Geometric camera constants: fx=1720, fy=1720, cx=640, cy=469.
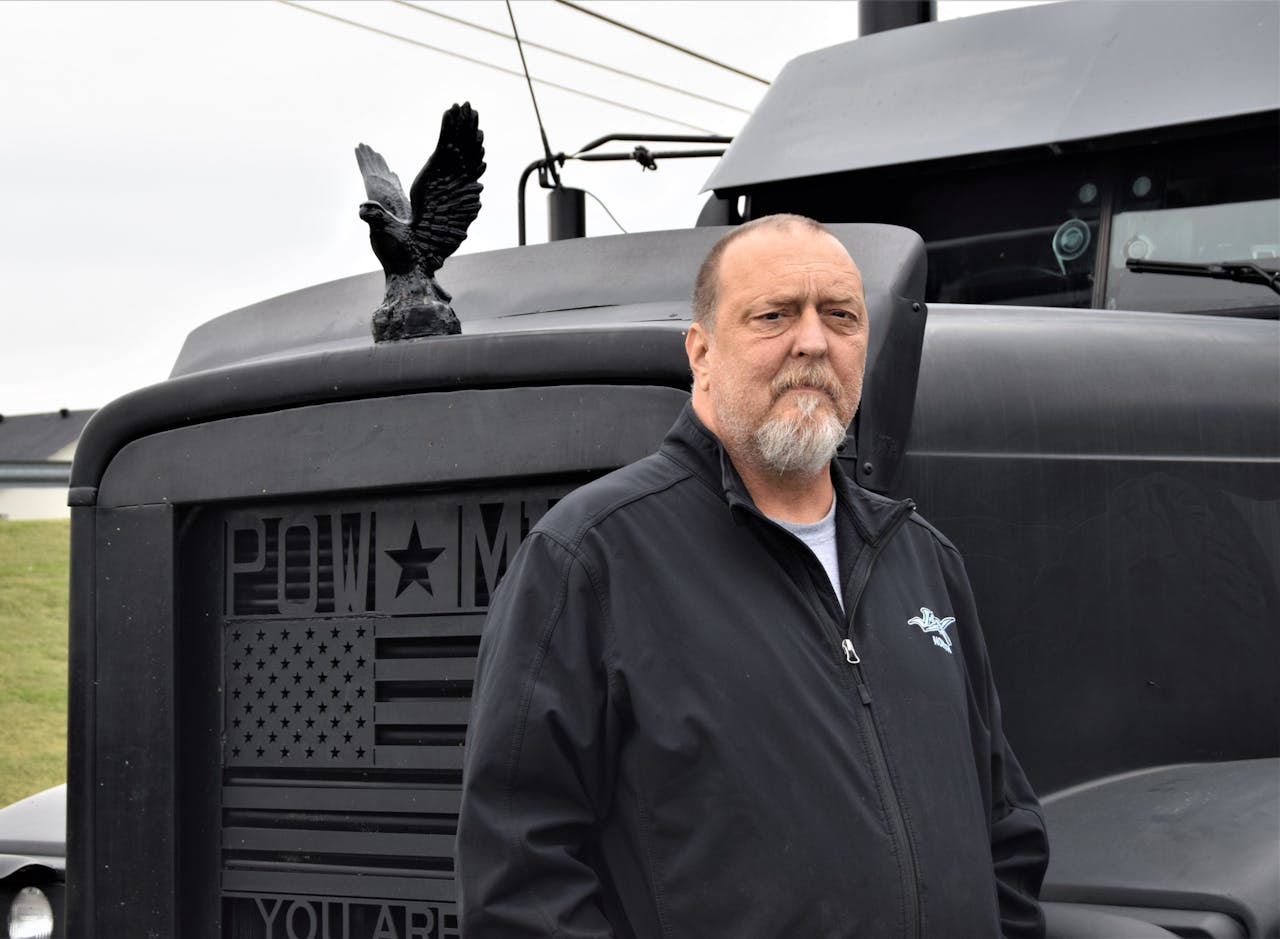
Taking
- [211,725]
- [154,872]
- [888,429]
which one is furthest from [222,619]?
[888,429]

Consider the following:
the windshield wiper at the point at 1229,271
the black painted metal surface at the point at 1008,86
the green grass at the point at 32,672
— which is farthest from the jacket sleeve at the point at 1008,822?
the green grass at the point at 32,672

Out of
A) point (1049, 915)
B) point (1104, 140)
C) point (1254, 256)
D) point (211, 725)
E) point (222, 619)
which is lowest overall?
point (1049, 915)

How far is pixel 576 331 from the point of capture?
2740 mm

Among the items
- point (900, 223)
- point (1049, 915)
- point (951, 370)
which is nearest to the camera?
point (1049, 915)

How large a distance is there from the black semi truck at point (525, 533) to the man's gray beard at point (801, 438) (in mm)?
489

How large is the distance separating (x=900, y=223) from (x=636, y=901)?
2569mm

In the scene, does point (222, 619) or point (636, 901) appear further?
point (222, 619)

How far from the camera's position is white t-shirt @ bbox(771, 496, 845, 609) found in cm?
224

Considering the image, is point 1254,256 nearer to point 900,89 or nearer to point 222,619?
point 900,89

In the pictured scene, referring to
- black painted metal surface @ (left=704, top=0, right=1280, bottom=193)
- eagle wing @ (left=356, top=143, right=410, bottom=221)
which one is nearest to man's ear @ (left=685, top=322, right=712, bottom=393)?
eagle wing @ (left=356, top=143, right=410, bottom=221)

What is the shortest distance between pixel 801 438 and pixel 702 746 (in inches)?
16.3

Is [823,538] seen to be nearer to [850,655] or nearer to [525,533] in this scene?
[850,655]

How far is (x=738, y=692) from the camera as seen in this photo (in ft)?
6.84

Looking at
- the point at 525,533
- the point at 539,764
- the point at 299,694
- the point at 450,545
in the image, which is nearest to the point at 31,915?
the point at 299,694
